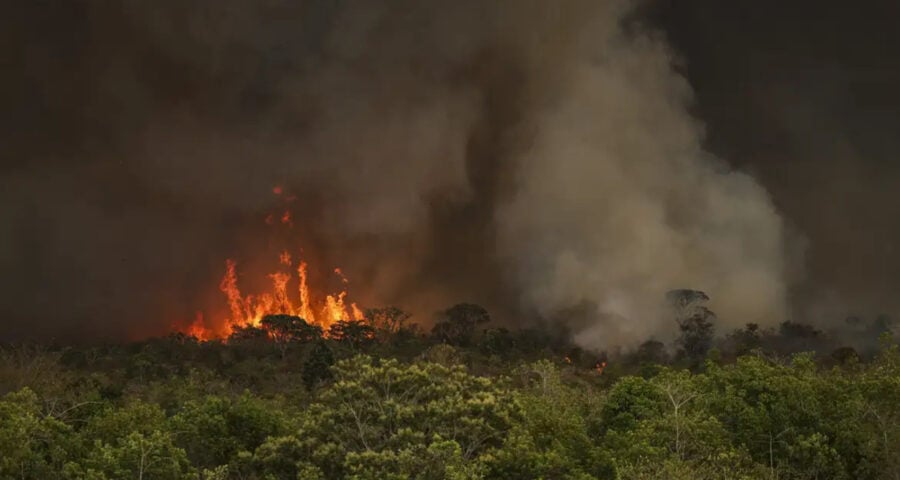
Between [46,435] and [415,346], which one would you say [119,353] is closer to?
[415,346]

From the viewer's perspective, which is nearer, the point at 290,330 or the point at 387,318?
the point at 290,330

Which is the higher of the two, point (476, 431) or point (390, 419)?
point (390, 419)

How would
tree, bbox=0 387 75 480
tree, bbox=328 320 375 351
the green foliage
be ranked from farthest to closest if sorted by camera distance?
tree, bbox=328 320 375 351 → the green foliage → tree, bbox=0 387 75 480

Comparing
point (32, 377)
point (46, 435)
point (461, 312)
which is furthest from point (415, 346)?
point (46, 435)

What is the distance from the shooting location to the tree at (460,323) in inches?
7047

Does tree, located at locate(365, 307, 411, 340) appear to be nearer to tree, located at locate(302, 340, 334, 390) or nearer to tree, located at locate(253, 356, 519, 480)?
tree, located at locate(302, 340, 334, 390)

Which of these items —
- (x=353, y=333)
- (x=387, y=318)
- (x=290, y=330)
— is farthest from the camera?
(x=387, y=318)

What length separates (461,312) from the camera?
182500mm

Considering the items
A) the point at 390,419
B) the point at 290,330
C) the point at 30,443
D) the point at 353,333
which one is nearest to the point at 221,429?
the point at 30,443

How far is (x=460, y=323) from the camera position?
A: 7160 inches

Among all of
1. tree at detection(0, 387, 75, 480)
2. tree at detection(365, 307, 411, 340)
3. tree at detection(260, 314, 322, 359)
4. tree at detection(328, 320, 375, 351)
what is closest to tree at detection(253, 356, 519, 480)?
tree at detection(0, 387, 75, 480)

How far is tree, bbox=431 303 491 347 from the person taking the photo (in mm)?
179000

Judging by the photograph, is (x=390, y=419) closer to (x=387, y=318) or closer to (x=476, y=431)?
(x=476, y=431)

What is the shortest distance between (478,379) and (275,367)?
9839 centimetres
